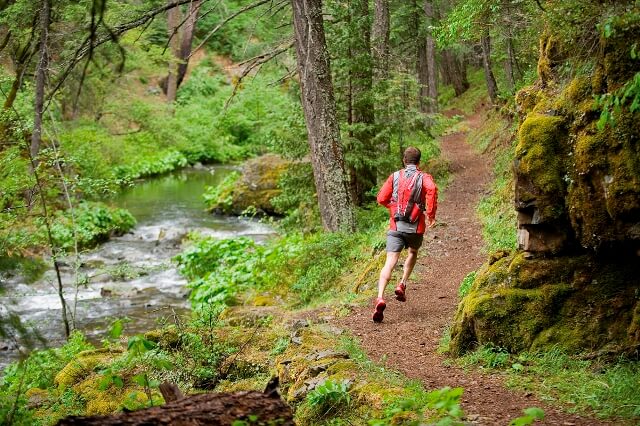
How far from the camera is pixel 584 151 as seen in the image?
544 cm

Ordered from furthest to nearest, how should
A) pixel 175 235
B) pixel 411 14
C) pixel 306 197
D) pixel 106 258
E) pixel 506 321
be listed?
pixel 411 14 → pixel 175 235 → pixel 106 258 → pixel 306 197 → pixel 506 321

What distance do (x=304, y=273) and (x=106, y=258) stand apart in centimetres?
750

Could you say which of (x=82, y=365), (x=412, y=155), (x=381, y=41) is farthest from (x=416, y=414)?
(x=381, y=41)

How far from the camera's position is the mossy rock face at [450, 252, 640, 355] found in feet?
18.0

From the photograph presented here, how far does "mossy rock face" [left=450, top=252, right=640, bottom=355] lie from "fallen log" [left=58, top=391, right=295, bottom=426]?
3086 mm

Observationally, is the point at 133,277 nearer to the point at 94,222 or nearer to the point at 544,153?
the point at 94,222

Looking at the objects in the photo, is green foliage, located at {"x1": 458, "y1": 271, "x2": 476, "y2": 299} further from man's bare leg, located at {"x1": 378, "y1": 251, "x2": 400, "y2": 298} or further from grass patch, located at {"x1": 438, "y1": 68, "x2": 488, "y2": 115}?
grass patch, located at {"x1": 438, "y1": 68, "x2": 488, "y2": 115}

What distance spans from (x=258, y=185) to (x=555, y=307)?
16060mm

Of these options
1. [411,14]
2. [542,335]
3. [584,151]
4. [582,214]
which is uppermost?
[411,14]

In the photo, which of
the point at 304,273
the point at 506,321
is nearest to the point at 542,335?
the point at 506,321

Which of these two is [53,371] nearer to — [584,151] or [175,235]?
[584,151]

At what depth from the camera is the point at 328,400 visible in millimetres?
5125

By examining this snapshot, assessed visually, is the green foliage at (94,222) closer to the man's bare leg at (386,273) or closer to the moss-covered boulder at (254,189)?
the moss-covered boulder at (254,189)

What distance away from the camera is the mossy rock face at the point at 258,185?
68.4ft
